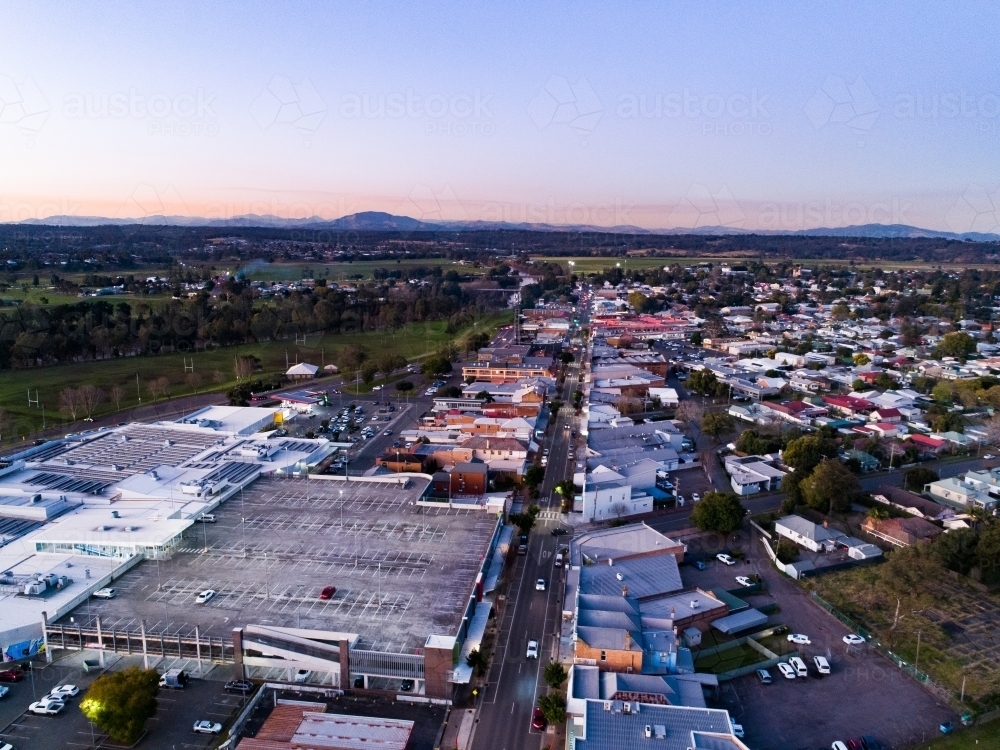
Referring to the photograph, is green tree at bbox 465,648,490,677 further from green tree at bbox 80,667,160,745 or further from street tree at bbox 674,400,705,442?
street tree at bbox 674,400,705,442

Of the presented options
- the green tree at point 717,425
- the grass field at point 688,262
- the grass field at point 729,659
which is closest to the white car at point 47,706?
the grass field at point 729,659

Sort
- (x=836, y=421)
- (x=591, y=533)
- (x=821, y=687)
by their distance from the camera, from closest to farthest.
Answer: (x=821, y=687) < (x=591, y=533) < (x=836, y=421)

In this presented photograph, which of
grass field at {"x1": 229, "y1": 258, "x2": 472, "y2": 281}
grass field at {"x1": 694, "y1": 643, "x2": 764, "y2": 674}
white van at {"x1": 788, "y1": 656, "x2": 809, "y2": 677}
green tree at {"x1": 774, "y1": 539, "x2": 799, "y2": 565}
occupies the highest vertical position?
grass field at {"x1": 229, "y1": 258, "x2": 472, "y2": 281}

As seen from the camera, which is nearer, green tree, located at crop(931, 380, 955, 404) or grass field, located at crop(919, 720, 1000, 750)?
grass field, located at crop(919, 720, 1000, 750)

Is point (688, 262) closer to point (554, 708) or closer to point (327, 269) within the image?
point (327, 269)

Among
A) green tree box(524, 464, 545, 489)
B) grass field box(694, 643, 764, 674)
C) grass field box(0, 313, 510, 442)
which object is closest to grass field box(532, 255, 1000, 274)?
grass field box(0, 313, 510, 442)

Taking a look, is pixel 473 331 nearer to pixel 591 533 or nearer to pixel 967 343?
pixel 967 343

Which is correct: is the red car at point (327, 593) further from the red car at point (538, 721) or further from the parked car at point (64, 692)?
the red car at point (538, 721)

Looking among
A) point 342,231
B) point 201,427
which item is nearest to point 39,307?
point 201,427
